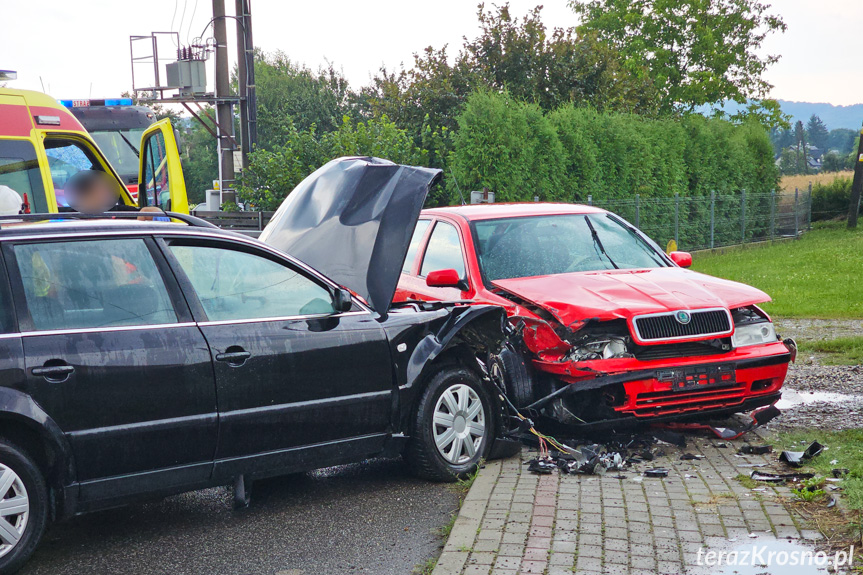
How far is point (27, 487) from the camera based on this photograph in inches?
163

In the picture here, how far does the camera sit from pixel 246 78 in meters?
19.4

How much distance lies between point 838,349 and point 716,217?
14781mm

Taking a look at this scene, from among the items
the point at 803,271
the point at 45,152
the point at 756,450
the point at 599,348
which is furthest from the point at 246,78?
the point at 756,450

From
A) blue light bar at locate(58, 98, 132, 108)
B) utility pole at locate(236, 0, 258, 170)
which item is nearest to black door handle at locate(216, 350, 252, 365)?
blue light bar at locate(58, 98, 132, 108)

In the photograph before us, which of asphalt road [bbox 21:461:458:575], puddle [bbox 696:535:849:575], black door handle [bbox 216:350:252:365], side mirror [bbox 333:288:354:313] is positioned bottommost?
asphalt road [bbox 21:461:458:575]

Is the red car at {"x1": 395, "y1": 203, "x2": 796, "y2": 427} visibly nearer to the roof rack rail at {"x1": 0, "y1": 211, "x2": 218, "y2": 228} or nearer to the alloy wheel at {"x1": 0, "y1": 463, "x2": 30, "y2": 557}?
the roof rack rail at {"x1": 0, "y1": 211, "x2": 218, "y2": 228}

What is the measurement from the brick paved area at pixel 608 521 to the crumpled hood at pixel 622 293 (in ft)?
3.53

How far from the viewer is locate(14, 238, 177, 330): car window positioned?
4301 mm

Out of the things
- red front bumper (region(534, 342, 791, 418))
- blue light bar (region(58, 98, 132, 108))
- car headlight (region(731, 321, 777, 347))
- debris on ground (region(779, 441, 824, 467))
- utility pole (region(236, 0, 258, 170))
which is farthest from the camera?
utility pole (region(236, 0, 258, 170))

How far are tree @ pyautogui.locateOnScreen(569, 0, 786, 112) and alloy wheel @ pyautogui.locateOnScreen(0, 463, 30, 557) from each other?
1687 inches

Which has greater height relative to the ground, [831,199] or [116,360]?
[116,360]

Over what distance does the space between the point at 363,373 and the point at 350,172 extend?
1739 millimetres

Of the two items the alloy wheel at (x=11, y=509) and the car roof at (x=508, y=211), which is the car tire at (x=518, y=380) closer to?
the car roof at (x=508, y=211)

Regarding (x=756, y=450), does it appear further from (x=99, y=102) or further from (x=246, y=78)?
(x=99, y=102)
